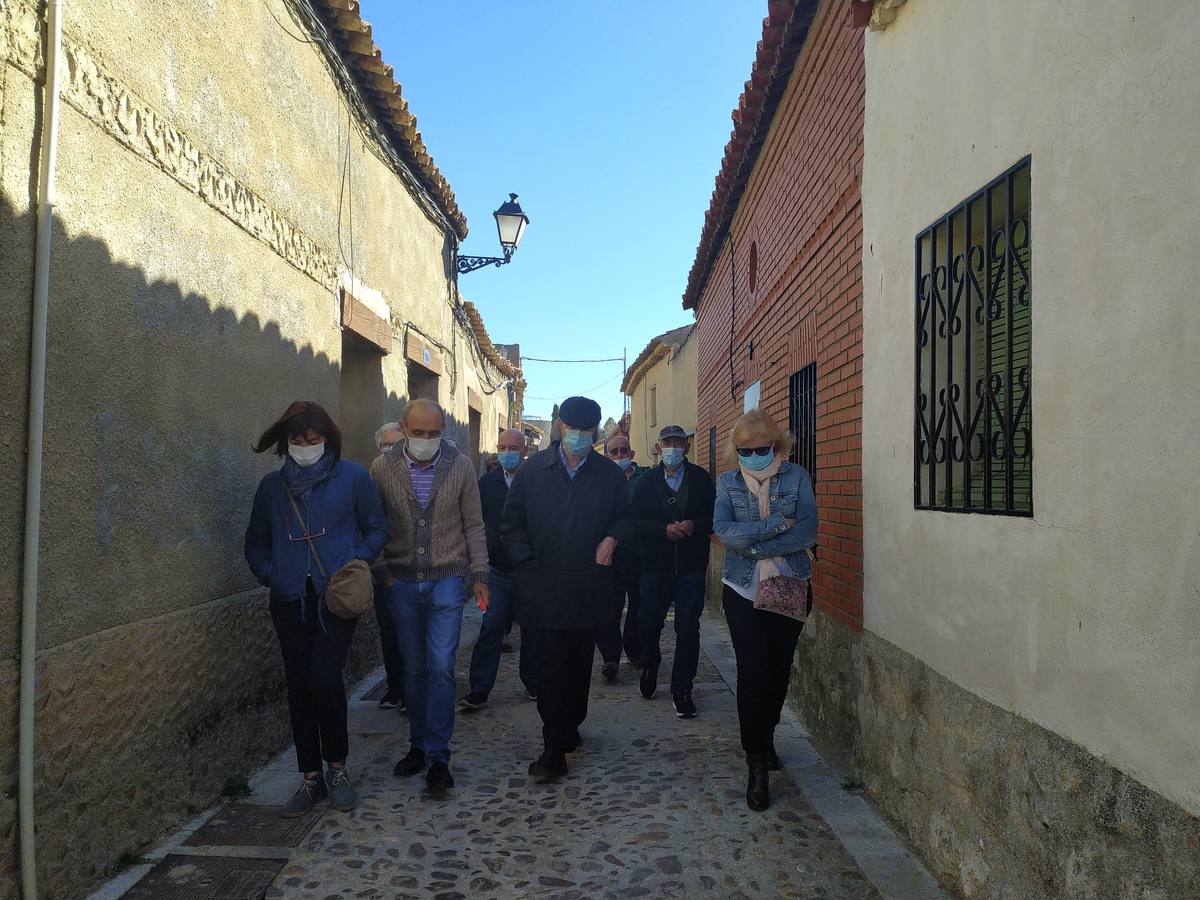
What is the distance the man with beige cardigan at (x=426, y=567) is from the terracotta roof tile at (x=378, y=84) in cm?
312

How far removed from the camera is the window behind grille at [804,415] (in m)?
5.87

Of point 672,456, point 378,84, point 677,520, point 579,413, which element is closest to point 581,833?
point 579,413

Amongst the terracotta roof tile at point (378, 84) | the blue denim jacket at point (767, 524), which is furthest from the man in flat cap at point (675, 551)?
the terracotta roof tile at point (378, 84)

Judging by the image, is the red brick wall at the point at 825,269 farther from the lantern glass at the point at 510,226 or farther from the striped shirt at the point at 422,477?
the lantern glass at the point at 510,226

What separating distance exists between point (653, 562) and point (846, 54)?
3.03m

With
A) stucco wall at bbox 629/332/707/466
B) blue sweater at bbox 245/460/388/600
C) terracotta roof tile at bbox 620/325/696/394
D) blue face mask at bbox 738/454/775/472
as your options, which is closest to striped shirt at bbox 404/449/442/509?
blue sweater at bbox 245/460/388/600

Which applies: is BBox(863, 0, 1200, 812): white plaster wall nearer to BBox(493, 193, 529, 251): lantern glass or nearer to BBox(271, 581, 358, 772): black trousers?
BBox(271, 581, 358, 772): black trousers

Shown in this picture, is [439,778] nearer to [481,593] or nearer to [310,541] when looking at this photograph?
[481,593]

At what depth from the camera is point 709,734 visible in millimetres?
5102

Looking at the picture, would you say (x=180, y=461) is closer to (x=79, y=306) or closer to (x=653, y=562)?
(x=79, y=306)

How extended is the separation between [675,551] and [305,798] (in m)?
2.58

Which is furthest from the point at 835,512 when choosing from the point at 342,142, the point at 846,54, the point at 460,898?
the point at 342,142

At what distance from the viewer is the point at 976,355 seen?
381cm

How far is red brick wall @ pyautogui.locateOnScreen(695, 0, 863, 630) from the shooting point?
186 inches
